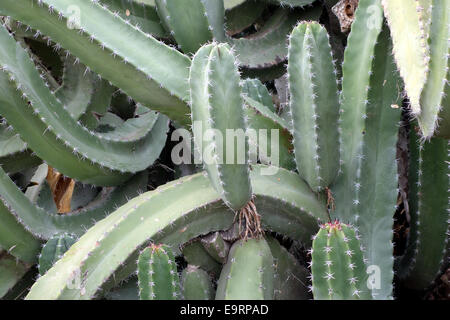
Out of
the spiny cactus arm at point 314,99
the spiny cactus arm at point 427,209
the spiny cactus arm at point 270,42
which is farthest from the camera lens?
the spiny cactus arm at point 270,42

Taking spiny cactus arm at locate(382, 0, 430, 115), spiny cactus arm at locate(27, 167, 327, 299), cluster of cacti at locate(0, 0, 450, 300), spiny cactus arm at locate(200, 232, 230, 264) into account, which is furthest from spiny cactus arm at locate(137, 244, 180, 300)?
spiny cactus arm at locate(382, 0, 430, 115)

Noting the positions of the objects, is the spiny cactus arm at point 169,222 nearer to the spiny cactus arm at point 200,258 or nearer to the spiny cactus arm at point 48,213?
the spiny cactus arm at point 200,258

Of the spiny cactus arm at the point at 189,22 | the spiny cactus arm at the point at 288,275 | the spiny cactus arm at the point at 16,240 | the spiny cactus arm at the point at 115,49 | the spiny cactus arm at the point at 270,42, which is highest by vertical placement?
the spiny cactus arm at the point at 270,42

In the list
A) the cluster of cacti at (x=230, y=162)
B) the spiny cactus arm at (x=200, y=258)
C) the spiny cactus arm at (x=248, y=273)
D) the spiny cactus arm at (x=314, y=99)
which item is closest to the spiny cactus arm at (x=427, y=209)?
the cluster of cacti at (x=230, y=162)

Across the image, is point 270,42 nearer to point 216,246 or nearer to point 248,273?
point 216,246

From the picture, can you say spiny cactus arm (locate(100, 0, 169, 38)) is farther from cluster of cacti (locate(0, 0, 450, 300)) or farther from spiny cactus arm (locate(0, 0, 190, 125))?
spiny cactus arm (locate(0, 0, 190, 125))
